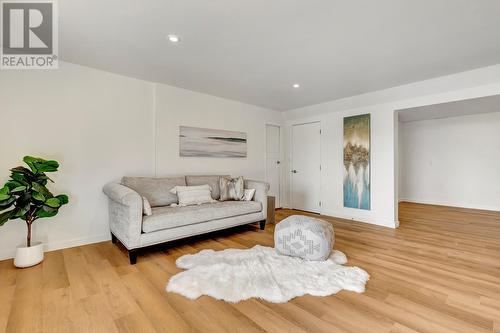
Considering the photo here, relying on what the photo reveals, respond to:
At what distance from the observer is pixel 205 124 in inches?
166

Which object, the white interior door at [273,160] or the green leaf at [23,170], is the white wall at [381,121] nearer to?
the white interior door at [273,160]

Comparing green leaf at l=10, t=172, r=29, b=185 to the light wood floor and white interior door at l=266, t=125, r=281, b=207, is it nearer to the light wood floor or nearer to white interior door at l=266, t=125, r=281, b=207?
the light wood floor

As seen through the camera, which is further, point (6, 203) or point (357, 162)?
point (357, 162)

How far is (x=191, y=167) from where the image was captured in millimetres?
4059

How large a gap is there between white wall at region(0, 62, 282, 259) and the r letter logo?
0.13m

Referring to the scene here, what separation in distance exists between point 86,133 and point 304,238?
309cm

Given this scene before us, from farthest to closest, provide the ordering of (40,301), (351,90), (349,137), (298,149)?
(298,149), (349,137), (351,90), (40,301)

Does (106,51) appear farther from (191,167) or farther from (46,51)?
(191,167)

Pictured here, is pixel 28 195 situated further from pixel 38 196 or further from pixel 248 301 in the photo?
pixel 248 301

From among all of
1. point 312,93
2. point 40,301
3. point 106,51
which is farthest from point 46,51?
point 312,93

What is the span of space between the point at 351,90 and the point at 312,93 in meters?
0.64

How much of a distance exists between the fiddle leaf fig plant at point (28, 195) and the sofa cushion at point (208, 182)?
5.37 feet

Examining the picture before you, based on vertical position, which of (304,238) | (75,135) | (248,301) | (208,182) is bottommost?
(248,301)

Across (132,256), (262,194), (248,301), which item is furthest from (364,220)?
(132,256)
